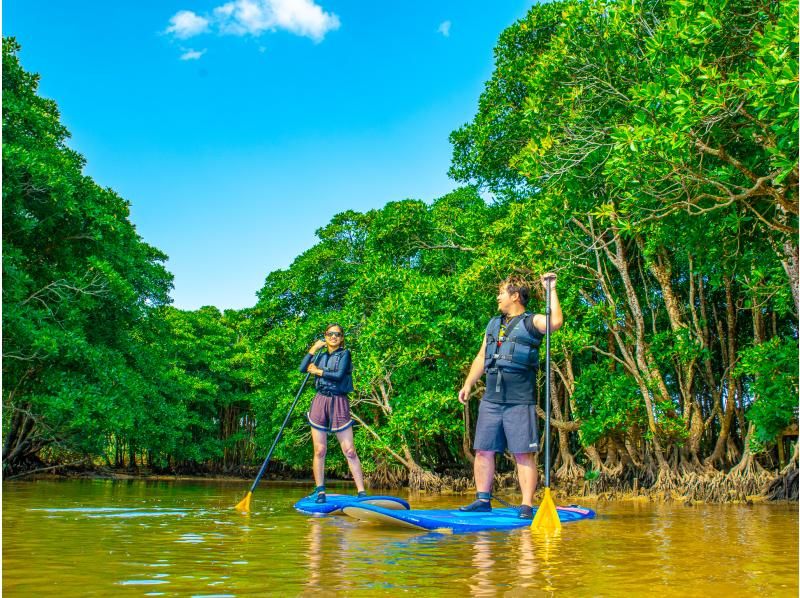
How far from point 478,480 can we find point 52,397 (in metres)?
8.29

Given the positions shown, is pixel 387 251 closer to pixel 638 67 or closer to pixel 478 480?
pixel 638 67

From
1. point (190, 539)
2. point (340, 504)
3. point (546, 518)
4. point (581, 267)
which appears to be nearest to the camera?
point (190, 539)

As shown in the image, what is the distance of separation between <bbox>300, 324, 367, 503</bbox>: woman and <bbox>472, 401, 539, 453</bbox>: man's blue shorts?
5.75ft

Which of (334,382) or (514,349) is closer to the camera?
(514,349)

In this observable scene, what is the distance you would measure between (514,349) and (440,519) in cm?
171

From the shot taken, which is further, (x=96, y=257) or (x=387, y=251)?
(x=387, y=251)

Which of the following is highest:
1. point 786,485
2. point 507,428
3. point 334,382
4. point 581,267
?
point 581,267

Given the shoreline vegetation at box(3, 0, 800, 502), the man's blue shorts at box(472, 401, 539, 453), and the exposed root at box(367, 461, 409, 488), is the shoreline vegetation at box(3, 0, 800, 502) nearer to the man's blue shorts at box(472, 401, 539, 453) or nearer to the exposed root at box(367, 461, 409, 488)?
the exposed root at box(367, 461, 409, 488)

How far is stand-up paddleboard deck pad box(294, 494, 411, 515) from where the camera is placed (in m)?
6.46

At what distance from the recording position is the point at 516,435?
6.58 m

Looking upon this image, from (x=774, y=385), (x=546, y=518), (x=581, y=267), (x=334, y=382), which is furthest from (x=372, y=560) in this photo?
(x=581, y=267)

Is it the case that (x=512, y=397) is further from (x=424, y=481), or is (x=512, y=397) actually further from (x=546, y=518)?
(x=424, y=481)

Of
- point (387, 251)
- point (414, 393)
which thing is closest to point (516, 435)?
point (414, 393)

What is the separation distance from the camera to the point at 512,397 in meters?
6.65
